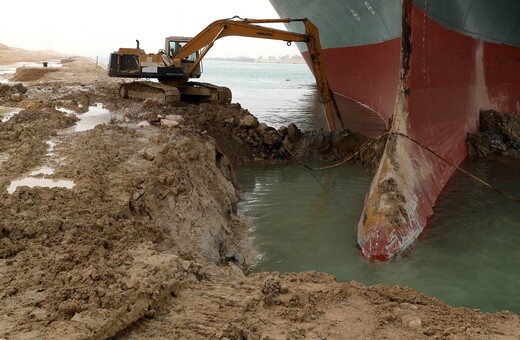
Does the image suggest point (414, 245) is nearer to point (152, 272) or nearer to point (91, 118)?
point (152, 272)

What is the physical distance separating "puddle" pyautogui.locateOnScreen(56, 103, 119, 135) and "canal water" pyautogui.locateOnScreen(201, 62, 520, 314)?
Result: 3000 mm

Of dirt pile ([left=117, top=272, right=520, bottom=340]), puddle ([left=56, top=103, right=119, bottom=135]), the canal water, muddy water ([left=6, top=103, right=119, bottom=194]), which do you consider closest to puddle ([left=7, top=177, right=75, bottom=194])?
muddy water ([left=6, top=103, right=119, bottom=194])

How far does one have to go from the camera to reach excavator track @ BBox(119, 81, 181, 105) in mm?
10774

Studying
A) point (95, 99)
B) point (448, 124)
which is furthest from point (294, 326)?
point (95, 99)

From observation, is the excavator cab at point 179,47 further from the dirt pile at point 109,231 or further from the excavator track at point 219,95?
the dirt pile at point 109,231

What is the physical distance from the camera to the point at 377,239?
17.1 feet

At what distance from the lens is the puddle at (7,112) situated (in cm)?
860

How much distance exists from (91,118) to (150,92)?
2521 mm

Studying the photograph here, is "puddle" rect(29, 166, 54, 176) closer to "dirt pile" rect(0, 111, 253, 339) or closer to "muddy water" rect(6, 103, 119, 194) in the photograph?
"muddy water" rect(6, 103, 119, 194)

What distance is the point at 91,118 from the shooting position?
30.4 feet

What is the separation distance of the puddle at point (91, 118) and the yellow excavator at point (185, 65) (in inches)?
47.5

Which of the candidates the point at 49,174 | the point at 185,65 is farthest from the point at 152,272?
the point at 185,65

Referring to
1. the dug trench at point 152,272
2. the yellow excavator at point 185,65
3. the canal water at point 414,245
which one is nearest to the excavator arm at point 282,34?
the yellow excavator at point 185,65

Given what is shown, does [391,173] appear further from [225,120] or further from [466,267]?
[225,120]
